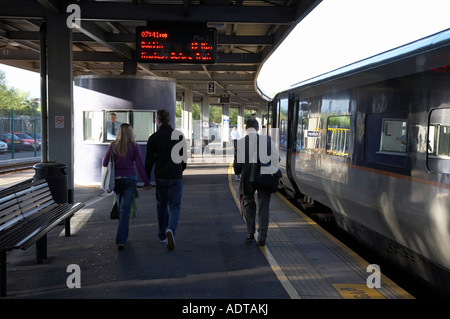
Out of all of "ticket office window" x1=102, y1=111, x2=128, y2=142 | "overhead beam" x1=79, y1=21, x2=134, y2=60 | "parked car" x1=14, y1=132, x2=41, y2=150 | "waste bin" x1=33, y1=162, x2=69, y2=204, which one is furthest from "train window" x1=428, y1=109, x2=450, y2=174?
"parked car" x1=14, y1=132, x2=41, y2=150

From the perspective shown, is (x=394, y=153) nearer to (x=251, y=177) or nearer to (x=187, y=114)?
(x=251, y=177)

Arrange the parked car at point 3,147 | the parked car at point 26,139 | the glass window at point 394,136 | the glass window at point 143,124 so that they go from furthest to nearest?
the parked car at point 26,139 < the parked car at point 3,147 < the glass window at point 143,124 < the glass window at point 394,136

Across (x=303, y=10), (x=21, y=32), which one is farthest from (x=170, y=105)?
(x=303, y=10)

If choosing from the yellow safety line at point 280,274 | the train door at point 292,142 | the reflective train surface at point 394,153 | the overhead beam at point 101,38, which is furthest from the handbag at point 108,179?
the overhead beam at point 101,38

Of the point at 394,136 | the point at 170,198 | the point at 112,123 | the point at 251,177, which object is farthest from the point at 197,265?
the point at 112,123

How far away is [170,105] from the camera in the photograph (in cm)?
1505

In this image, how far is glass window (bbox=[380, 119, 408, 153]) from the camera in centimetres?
555

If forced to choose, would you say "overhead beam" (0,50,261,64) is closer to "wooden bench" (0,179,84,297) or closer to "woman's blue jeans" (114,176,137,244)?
"wooden bench" (0,179,84,297)

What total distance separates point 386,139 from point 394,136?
24 centimetres

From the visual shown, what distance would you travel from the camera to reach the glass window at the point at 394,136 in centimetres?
555

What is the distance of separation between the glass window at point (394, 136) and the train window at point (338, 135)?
4.30 feet

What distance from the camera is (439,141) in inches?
187

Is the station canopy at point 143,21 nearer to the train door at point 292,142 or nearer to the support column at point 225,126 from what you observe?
the train door at point 292,142
